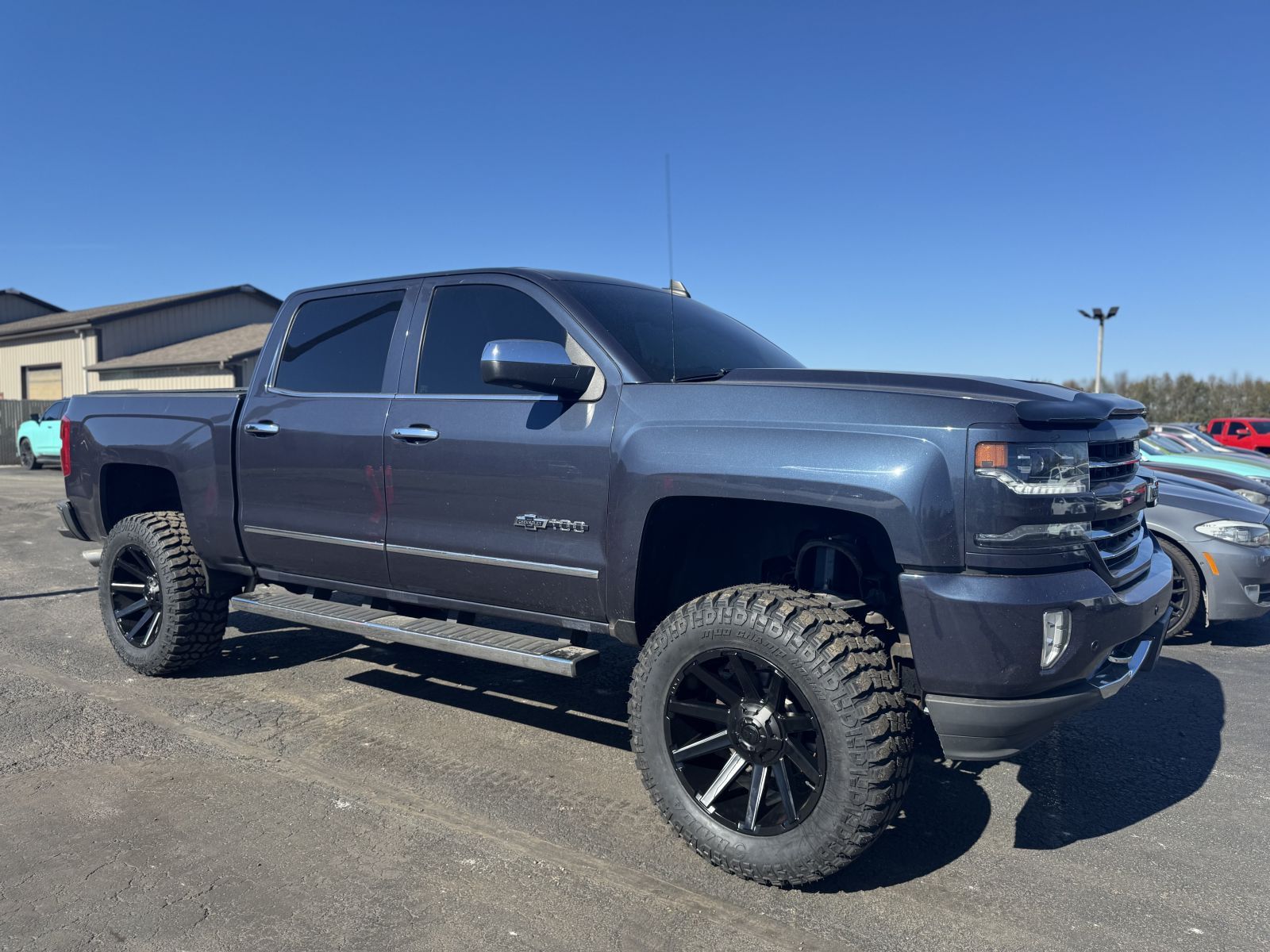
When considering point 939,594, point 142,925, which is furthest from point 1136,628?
point 142,925

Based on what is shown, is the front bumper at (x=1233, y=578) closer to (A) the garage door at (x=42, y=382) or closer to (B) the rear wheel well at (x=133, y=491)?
(B) the rear wheel well at (x=133, y=491)

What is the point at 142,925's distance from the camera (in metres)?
2.67

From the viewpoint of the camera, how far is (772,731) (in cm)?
293

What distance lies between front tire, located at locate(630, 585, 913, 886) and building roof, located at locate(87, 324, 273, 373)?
24.0 meters

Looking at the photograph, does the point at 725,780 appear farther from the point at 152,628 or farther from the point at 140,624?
the point at 140,624

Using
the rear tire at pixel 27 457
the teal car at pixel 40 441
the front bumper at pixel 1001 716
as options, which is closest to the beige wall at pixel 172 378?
the teal car at pixel 40 441

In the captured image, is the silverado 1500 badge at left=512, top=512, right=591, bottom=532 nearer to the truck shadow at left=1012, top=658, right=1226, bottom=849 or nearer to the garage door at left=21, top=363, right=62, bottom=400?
the truck shadow at left=1012, top=658, right=1226, bottom=849

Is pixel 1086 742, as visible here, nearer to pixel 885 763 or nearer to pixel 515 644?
pixel 885 763

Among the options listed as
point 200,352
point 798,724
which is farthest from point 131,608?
point 200,352

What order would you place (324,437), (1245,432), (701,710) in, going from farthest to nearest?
(1245,432)
(324,437)
(701,710)

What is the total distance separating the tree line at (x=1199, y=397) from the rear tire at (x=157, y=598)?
4596cm

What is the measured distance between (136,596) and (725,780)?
3.96 metres

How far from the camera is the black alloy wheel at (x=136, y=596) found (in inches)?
202

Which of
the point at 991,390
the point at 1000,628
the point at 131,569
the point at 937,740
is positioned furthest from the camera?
the point at 131,569
